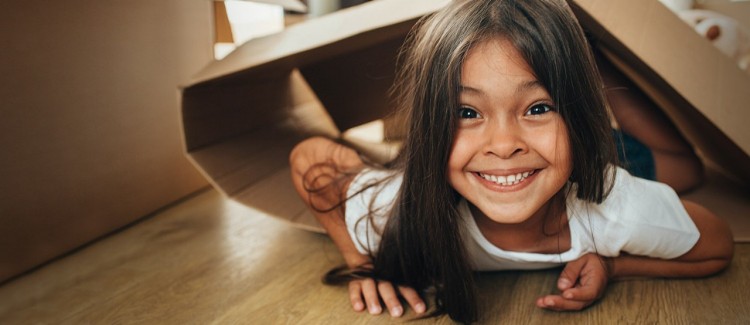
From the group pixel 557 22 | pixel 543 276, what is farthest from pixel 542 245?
pixel 557 22

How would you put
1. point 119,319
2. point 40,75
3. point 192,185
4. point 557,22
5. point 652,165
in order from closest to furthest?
point 557,22, point 119,319, point 40,75, point 652,165, point 192,185

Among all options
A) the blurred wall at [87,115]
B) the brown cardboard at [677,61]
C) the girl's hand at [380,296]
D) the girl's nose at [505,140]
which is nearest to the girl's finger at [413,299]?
the girl's hand at [380,296]

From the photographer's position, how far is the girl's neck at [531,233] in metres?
0.84

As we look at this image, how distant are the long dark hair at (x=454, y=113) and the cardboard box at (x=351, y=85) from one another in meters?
0.14

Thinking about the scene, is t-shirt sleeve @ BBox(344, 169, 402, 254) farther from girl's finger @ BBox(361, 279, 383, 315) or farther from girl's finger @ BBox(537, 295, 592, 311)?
girl's finger @ BBox(537, 295, 592, 311)

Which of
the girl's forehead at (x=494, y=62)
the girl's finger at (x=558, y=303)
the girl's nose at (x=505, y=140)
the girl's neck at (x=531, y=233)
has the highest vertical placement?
the girl's forehead at (x=494, y=62)

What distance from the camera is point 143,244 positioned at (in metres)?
1.07

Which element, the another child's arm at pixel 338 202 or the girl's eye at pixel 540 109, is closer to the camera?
the girl's eye at pixel 540 109

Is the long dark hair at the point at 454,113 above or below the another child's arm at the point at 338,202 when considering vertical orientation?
above

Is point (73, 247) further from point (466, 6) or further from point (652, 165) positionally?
point (652, 165)

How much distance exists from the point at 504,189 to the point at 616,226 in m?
0.18

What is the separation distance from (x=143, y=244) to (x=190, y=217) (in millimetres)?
148

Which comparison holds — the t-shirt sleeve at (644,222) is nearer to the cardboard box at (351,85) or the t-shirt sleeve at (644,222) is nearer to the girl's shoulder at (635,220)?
the girl's shoulder at (635,220)

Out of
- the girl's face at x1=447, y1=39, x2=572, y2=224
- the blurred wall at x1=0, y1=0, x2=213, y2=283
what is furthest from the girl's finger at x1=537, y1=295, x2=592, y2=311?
the blurred wall at x1=0, y1=0, x2=213, y2=283
